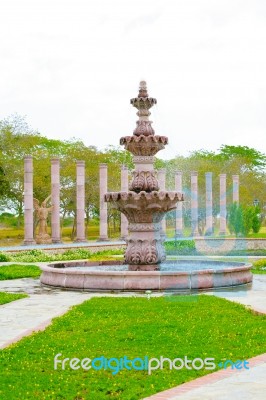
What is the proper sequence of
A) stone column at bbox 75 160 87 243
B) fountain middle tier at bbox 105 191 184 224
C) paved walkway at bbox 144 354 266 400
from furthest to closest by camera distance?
stone column at bbox 75 160 87 243 < fountain middle tier at bbox 105 191 184 224 < paved walkway at bbox 144 354 266 400

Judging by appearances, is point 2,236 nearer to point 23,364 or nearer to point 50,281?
point 50,281

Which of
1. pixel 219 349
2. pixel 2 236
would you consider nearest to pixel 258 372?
pixel 219 349

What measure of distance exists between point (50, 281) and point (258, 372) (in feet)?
35.8

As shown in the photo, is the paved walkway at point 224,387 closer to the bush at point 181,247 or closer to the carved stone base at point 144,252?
the carved stone base at point 144,252

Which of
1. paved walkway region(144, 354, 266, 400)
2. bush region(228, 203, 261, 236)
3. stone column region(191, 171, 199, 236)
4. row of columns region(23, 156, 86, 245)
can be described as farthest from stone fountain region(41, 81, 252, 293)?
stone column region(191, 171, 199, 236)

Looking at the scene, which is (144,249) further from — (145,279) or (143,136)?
(143,136)

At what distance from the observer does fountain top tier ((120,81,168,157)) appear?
1916 cm

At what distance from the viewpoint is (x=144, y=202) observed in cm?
1853

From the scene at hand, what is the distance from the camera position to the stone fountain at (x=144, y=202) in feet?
61.0

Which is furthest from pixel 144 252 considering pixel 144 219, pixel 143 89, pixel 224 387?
pixel 224 387

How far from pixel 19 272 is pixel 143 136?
7.40 meters

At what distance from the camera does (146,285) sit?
16.8 metres

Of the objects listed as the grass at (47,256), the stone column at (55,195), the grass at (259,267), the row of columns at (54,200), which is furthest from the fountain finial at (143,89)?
the stone column at (55,195)

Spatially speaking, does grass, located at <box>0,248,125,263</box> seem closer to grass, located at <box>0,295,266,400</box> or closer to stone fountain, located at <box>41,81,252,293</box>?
stone fountain, located at <box>41,81,252,293</box>
